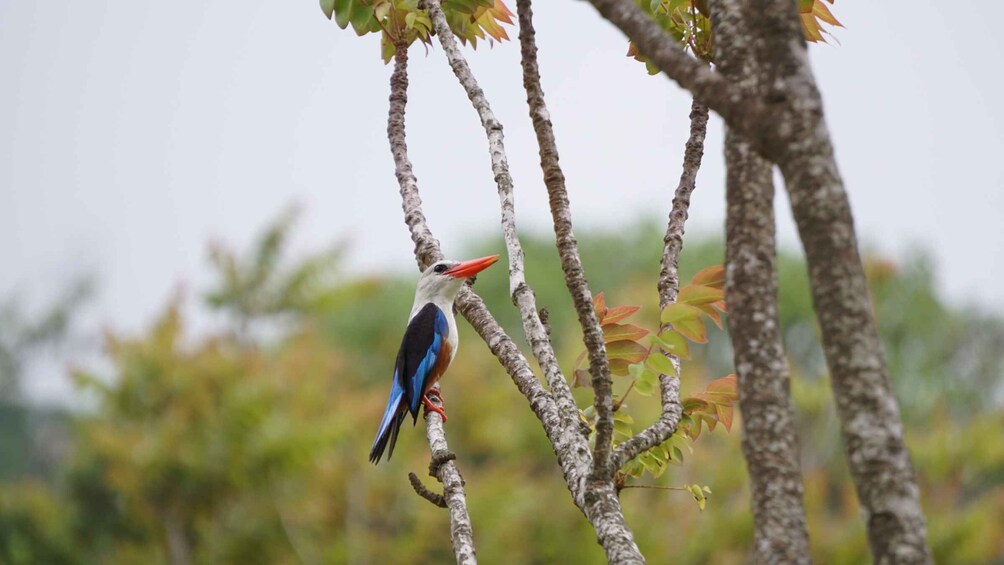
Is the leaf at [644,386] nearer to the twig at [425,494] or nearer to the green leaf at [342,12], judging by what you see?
the twig at [425,494]

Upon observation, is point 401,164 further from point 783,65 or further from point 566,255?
point 783,65

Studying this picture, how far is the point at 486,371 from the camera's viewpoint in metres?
27.5

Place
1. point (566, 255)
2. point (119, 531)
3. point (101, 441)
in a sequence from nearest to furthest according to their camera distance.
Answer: point (566, 255), point (101, 441), point (119, 531)

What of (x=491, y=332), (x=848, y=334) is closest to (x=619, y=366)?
(x=491, y=332)

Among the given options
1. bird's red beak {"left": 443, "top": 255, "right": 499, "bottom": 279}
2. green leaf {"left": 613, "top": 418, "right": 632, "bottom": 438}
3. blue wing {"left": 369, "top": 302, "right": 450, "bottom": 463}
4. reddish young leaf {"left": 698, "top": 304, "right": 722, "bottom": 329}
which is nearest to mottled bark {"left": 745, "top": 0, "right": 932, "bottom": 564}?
reddish young leaf {"left": 698, "top": 304, "right": 722, "bottom": 329}

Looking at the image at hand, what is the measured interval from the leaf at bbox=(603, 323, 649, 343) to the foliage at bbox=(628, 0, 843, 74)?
733mm

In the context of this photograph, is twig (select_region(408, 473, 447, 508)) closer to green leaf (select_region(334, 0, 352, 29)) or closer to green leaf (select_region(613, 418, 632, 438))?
Result: green leaf (select_region(613, 418, 632, 438))

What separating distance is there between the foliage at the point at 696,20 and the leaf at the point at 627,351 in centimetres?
77

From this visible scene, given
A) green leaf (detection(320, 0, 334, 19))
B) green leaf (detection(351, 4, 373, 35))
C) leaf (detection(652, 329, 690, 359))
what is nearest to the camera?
leaf (detection(652, 329, 690, 359))

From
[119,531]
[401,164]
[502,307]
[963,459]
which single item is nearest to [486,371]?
[119,531]

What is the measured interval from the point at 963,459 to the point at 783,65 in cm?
3178

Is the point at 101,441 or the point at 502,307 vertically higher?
the point at 502,307

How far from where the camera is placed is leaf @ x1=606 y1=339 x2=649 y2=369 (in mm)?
2757

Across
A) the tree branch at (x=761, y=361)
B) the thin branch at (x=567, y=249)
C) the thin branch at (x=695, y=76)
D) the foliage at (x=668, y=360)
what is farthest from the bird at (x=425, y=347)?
the tree branch at (x=761, y=361)
